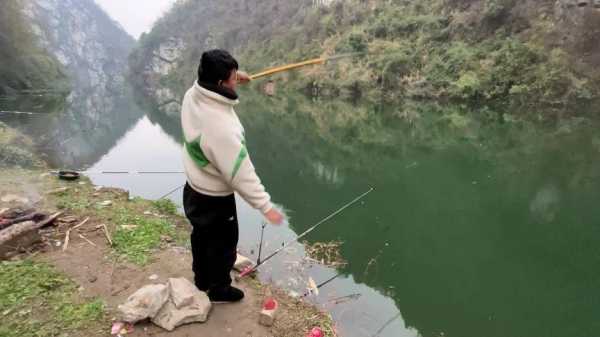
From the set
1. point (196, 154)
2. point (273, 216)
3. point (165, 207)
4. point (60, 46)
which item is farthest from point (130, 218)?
point (60, 46)

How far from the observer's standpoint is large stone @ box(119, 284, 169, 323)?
120 inches

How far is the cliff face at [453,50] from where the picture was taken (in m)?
23.8

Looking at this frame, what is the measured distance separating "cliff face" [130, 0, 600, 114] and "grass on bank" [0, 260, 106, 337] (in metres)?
18.4

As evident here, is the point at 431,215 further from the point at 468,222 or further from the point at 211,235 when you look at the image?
the point at 211,235

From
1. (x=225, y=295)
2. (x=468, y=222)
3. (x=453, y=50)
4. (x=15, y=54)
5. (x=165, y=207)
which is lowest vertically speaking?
(x=15, y=54)

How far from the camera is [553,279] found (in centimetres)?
585

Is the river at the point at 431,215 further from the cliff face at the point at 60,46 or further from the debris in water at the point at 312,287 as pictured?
the cliff face at the point at 60,46

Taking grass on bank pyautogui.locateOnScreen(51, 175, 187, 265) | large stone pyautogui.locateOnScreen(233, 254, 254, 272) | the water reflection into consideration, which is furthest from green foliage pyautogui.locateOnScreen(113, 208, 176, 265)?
the water reflection

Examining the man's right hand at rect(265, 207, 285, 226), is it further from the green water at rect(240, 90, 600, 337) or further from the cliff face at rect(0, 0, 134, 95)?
the cliff face at rect(0, 0, 134, 95)

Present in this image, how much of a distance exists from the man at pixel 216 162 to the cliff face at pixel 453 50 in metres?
18.3

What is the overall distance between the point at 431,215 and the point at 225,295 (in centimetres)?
589

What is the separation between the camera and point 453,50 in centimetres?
3144

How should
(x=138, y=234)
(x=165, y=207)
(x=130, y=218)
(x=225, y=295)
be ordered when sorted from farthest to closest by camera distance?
(x=165, y=207) < (x=130, y=218) < (x=138, y=234) < (x=225, y=295)

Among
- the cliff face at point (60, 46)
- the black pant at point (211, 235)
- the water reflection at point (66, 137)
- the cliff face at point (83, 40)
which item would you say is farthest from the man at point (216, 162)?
the cliff face at point (83, 40)
